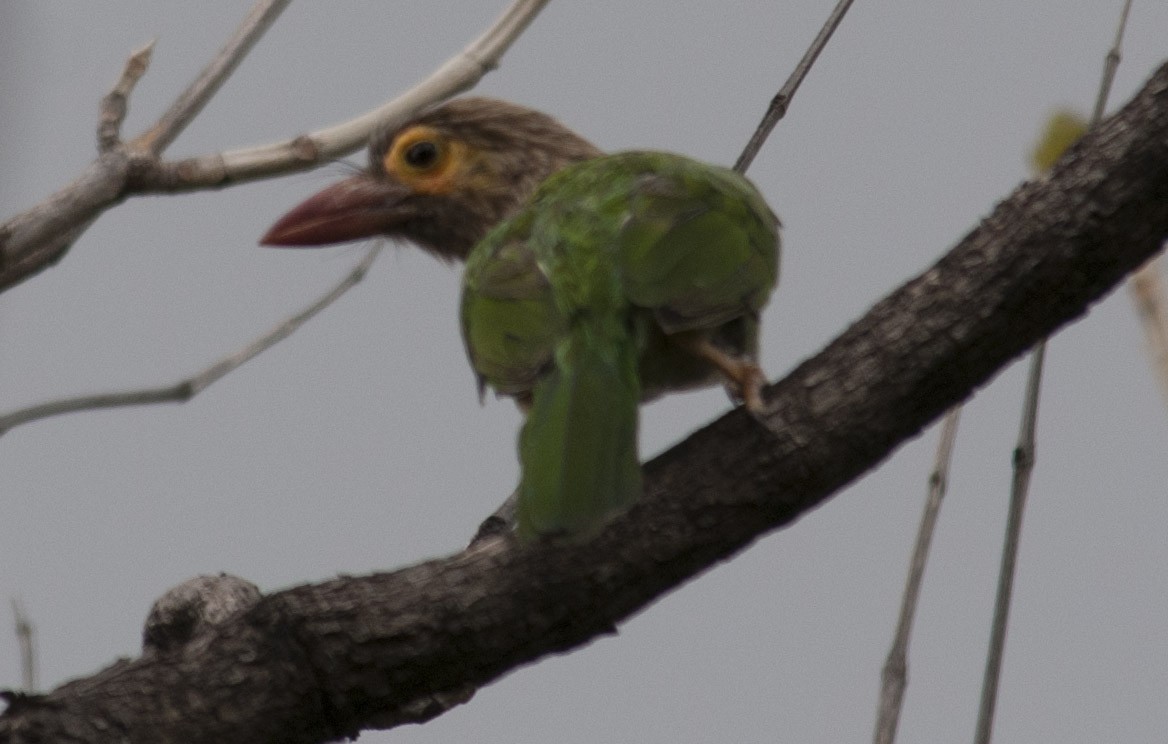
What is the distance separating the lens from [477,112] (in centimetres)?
379

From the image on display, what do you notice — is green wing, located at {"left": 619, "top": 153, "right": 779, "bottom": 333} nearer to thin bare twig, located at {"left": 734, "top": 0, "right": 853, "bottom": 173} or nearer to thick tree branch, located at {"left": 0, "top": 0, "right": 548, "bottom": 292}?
thin bare twig, located at {"left": 734, "top": 0, "right": 853, "bottom": 173}

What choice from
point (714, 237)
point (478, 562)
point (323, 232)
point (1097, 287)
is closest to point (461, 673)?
point (478, 562)

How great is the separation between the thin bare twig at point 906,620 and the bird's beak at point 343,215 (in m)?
1.64

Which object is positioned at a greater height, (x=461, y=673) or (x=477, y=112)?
(x=477, y=112)

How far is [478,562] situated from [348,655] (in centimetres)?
21

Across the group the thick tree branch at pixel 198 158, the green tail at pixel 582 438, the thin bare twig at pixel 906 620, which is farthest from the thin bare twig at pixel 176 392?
the thin bare twig at pixel 906 620

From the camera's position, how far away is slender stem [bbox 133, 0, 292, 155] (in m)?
2.76

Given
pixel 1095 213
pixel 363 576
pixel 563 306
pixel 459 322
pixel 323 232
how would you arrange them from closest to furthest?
pixel 1095 213, pixel 363 576, pixel 563 306, pixel 459 322, pixel 323 232

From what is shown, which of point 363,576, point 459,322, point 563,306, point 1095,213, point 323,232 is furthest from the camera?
point 323,232

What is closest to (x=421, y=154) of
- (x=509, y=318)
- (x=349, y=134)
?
(x=349, y=134)

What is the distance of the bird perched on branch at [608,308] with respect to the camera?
6.93ft

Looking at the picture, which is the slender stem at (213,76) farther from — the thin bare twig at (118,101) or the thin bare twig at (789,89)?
the thin bare twig at (789,89)

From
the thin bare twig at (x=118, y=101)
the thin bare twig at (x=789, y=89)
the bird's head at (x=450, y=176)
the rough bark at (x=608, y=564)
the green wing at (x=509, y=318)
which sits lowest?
the rough bark at (x=608, y=564)

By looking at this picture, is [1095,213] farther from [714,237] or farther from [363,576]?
[363,576]
